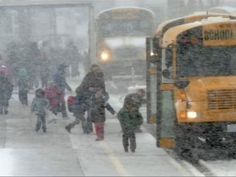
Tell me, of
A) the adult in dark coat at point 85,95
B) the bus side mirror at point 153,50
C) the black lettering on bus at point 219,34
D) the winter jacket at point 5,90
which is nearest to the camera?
the black lettering on bus at point 219,34

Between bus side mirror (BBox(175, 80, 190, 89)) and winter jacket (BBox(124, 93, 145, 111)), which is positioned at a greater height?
bus side mirror (BBox(175, 80, 190, 89))

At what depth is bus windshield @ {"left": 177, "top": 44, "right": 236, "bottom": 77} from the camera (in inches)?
592

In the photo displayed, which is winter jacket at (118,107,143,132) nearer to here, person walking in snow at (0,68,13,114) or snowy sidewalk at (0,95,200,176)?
snowy sidewalk at (0,95,200,176)

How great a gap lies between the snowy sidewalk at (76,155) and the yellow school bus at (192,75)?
1.79 feet

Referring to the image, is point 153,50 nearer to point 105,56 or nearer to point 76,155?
point 76,155

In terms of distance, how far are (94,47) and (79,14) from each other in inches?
620

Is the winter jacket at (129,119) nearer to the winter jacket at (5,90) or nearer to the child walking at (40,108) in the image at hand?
the child walking at (40,108)

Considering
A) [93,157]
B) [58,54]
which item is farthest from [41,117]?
[58,54]

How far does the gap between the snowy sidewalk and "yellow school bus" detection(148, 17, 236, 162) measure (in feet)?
1.79

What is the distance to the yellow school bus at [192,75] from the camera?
14.6 metres

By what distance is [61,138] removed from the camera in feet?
57.1

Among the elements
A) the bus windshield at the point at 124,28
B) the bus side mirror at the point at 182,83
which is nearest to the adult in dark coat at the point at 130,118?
the bus side mirror at the point at 182,83

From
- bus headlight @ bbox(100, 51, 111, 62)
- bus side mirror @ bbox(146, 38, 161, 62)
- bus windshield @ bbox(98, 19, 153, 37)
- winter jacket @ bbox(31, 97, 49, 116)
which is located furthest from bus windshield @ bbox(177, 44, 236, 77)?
bus windshield @ bbox(98, 19, 153, 37)

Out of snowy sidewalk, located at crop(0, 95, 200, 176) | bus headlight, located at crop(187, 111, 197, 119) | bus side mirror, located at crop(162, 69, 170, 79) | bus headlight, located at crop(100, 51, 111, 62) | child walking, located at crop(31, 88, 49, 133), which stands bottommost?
snowy sidewalk, located at crop(0, 95, 200, 176)
